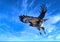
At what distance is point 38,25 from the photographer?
1262 inches

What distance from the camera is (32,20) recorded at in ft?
97.2

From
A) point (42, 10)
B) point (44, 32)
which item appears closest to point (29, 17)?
point (42, 10)

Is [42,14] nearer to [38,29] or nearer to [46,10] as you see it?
[46,10]

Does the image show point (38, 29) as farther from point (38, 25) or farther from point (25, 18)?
point (25, 18)

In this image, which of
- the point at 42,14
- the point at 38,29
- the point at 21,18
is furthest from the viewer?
the point at 38,29

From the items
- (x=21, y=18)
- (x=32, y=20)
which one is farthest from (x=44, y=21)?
(x=21, y=18)

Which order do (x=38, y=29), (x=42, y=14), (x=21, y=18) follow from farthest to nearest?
1. (x=38, y=29)
2. (x=42, y=14)
3. (x=21, y=18)

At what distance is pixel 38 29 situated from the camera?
1307 inches

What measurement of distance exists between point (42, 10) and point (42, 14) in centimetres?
72

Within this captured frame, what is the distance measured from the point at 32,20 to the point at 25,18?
142 centimetres

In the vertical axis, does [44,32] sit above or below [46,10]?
below

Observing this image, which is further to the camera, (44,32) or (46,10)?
(44,32)

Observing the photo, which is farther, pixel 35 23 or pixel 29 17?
pixel 35 23

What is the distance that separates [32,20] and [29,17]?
0.93m
